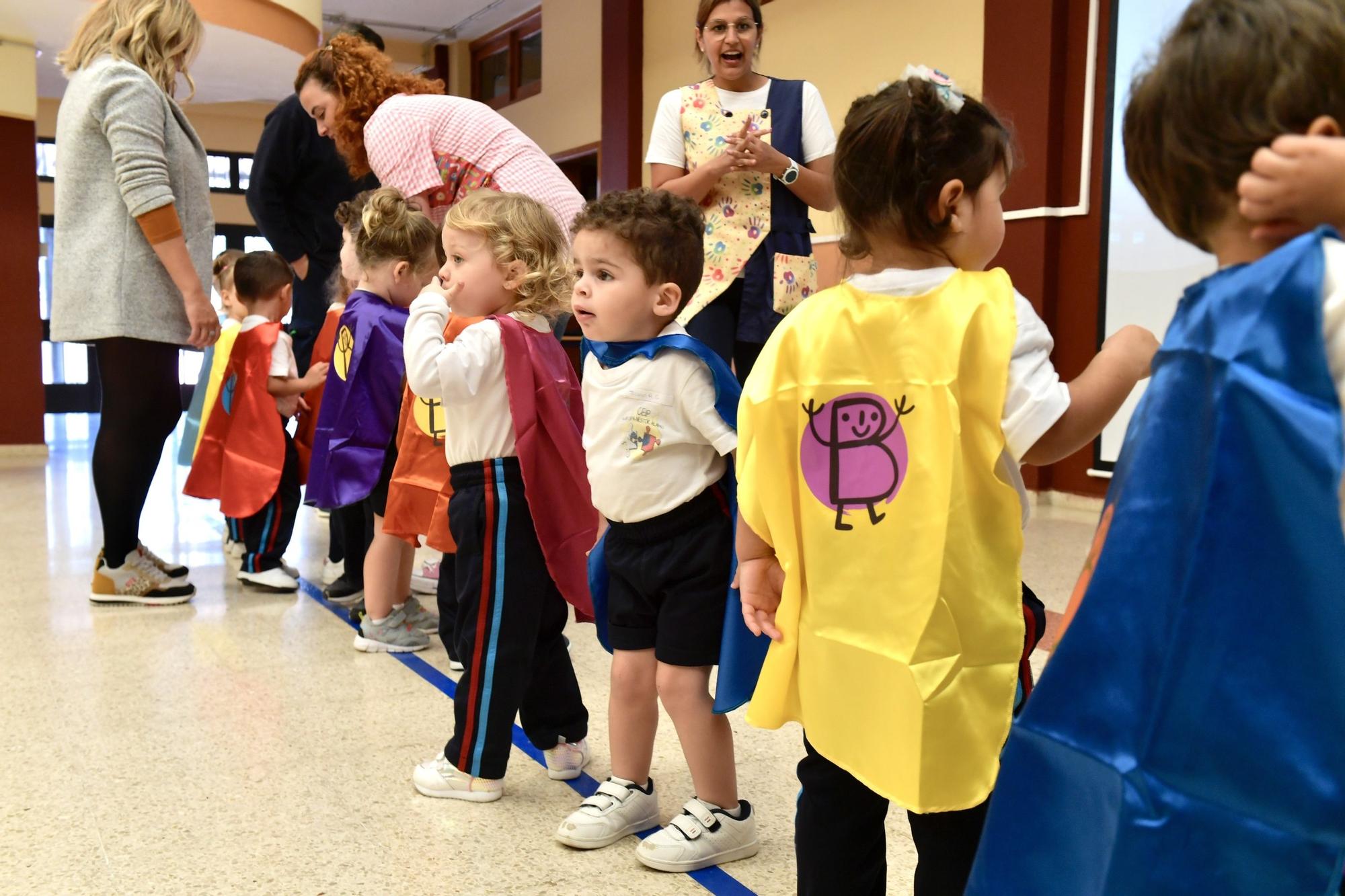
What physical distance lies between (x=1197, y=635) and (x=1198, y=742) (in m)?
0.07

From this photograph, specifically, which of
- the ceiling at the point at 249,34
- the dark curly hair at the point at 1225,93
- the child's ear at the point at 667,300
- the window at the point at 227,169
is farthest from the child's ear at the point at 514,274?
the window at the point at 227,169

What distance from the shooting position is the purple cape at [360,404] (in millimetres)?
2535

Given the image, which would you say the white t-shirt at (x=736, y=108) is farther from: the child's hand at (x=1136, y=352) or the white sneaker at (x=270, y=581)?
the child's hand at (x=1136, y=352)

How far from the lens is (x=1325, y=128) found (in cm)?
68

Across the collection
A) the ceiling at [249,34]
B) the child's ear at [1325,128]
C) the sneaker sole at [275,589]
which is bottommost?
the sneaker sole at [275,589]

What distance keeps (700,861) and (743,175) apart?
1600 mm

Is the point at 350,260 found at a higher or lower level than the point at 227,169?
lower

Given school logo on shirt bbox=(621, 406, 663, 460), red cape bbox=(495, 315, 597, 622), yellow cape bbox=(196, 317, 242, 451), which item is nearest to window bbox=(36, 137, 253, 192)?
yellow cape bbox=(196, 317, 242, 451)

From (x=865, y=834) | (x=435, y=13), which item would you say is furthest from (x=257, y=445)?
(x=435, y=13)

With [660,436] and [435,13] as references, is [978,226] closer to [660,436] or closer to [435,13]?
[660,436]

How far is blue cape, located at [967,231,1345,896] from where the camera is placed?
2.16 feet

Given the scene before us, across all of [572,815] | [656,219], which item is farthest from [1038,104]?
[572,815]

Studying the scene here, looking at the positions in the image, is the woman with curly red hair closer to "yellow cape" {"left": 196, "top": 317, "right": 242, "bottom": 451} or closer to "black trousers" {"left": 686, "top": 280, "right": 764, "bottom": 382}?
"black trousers" {"left": 686, "top": 280, "right": 764, "bottom": 382}

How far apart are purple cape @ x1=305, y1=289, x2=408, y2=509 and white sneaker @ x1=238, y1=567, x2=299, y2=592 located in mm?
593
